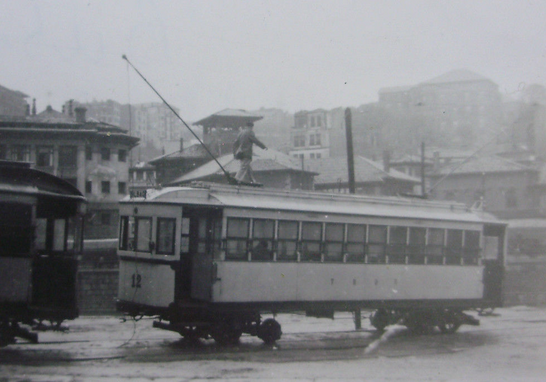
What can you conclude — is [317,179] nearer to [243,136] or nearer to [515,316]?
[515,316]

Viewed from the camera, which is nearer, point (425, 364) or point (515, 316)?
point (425, 364)

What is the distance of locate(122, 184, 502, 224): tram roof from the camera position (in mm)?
12250

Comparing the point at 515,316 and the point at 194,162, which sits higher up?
the point at 194,162

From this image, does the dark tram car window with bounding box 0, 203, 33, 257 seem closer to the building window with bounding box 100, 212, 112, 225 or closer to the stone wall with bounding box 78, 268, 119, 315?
the stone wall with bounding box 78, 268, 119, 315

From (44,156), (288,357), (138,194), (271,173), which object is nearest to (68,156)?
(44,156)

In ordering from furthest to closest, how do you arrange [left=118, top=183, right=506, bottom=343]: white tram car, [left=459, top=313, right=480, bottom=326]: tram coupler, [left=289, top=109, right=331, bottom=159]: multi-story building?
1. [left=289, top=109, right=331, bottom=159]: multi-story building
2. [left=459, top=313, right=480, bottom=326]: tram coupler
3. [left=118, top=183, right=506, bottom=343]: white tram car

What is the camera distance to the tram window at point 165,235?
12.0 meters

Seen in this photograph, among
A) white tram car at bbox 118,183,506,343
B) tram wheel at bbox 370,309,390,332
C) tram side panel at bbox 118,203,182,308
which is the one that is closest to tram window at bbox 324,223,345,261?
white tram car at bbox 118,183,506,343

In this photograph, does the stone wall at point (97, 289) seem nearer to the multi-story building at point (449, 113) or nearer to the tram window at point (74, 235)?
the tram window at point (74, 235)

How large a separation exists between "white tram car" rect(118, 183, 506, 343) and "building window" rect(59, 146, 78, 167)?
30.3 m

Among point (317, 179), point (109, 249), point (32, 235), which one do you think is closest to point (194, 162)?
point (317, 179)

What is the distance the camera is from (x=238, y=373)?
9.70 metres

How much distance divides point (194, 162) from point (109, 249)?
86.6 ft

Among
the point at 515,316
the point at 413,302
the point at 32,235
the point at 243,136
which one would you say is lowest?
the point at 515,316
